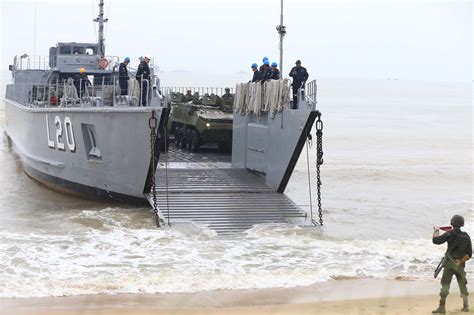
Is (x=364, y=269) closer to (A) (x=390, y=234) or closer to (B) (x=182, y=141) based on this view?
(A) (x=390, y=234)

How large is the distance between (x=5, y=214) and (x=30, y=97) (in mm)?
5315

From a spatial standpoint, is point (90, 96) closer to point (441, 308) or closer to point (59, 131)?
point (59, 131)

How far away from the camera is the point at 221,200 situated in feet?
43.1

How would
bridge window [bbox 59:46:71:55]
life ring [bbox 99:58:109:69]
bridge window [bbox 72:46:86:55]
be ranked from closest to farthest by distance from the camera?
life ring [bbox 99:58:109:69], bridge window [bbox 59:46:71:55], bridge window [bbox 72:46:86:55]

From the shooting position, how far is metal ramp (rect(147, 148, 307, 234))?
12.4 metres

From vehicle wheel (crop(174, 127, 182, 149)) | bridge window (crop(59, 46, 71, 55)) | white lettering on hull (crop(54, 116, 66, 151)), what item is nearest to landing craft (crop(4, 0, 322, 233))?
white lettering on hull (crop(54, 116, 66, 151))

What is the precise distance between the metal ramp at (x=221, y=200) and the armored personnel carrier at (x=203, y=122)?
201 centimetres

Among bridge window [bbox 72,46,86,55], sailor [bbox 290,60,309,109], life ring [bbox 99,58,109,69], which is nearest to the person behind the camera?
sailor [bbox 290,60,309,109]

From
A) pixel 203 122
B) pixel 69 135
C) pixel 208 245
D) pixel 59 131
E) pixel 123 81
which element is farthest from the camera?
pixel 203 122

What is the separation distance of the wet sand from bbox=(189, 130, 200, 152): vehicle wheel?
8.99 meters

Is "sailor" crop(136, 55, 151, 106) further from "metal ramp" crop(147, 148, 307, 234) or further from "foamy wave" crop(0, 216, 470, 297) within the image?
"foamy wave" crop(0, 216, 470, 297)

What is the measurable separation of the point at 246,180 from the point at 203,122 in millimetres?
3058

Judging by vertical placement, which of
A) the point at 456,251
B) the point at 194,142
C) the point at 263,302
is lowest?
the point at 263,302

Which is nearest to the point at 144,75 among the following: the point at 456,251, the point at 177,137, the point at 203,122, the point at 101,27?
the point at 203,122
